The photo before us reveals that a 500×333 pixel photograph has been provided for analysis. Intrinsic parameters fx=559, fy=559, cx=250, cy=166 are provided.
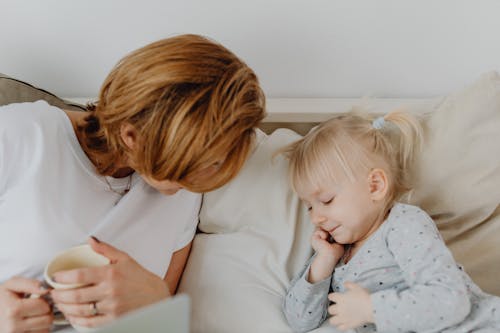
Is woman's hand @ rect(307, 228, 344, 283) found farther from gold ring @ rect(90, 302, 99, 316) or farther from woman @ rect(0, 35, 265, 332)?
gold ring @ rect(90, 302, 99, 316)

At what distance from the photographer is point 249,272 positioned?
1300 mm

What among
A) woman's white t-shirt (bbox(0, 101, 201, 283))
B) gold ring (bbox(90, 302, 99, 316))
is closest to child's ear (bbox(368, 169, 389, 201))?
woman's white t-shirt (bbox(0, 101, 201, 283))

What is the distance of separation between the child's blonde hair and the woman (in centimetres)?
27

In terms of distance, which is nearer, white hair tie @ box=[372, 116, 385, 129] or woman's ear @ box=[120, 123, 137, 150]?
woman's ear @ box=[120, 123, 137, 150]

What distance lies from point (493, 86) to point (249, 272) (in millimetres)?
726

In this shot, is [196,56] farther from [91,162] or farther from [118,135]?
[91,162]

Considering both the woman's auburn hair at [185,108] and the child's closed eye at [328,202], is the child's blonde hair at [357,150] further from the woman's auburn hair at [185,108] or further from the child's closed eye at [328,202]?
the woman's auburn hair at [185,108]

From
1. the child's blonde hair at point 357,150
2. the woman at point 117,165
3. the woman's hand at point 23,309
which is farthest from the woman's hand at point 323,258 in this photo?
the woman's hand at point 23,309

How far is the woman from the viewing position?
94 cm

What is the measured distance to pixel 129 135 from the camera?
3.31ft

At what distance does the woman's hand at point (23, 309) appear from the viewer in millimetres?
920

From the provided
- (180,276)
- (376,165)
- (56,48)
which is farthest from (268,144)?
(56,48)

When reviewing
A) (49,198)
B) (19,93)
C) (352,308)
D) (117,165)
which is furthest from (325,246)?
(19,93)

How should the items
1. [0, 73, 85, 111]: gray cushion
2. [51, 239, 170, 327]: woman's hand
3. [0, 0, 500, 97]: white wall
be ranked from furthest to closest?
[0, 0, 500, 97]: white wall → [0, 73, 85, 111]: gray cushion → [51, 239, 170, 327]: woman's hand
